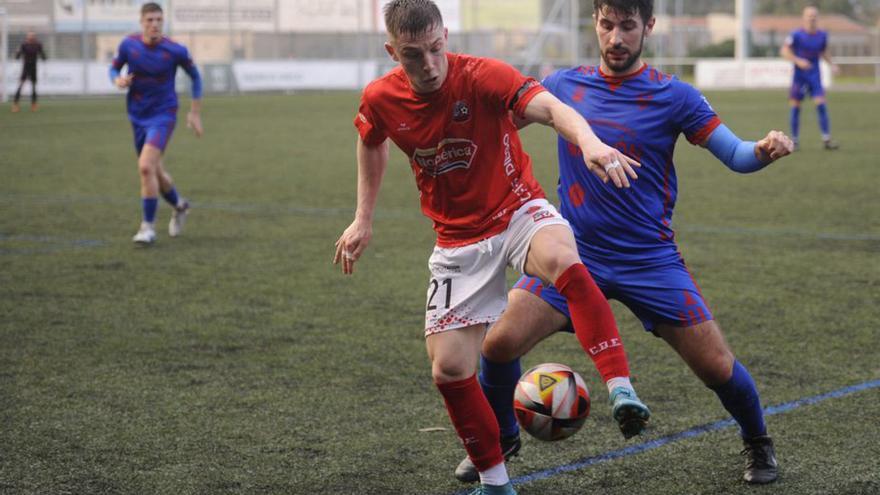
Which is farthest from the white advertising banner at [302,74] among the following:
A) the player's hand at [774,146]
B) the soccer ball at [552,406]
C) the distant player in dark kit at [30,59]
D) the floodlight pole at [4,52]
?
the player's hand at [774,146]

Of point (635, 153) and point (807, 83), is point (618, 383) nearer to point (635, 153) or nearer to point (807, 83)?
point (635, 153)

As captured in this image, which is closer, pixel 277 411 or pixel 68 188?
pixel 277 411

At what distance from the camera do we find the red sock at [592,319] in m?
4.05

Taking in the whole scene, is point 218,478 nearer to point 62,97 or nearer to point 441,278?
point 441,278

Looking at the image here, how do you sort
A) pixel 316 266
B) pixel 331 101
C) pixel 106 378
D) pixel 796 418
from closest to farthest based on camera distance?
1. pixel 796 418
2. pixel 106 378
3. pixel 316 266
4. pixel 331 101

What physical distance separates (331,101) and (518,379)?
3542cm

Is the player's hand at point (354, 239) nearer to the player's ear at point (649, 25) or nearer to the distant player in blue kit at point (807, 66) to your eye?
the player's ear at point (649, 25)

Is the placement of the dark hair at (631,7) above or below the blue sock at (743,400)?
above

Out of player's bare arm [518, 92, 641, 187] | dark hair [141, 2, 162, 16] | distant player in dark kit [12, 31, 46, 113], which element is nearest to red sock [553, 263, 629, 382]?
player's bare arm [518, 92, 641, 187]

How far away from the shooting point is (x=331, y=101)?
3975 cm

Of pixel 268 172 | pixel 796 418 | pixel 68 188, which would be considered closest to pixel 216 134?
pixel 268 172

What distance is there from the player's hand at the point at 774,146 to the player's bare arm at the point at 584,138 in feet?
1.73

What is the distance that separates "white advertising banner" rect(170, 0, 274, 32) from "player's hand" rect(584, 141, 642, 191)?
47653mm

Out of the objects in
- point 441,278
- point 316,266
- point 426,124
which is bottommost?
point 316,266
